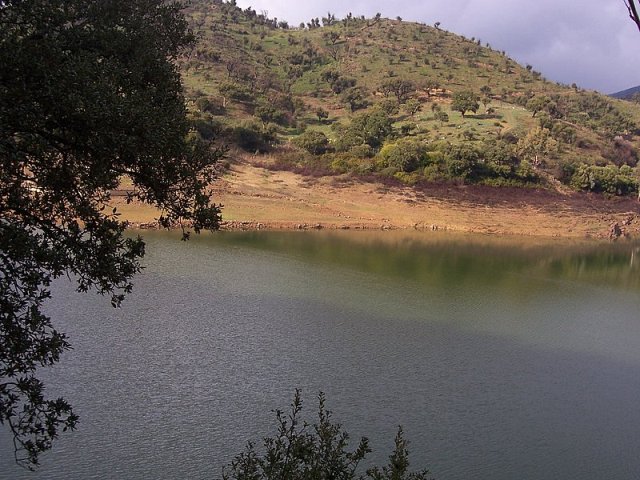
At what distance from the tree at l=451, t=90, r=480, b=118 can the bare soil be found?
17.9m

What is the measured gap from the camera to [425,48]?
326ft

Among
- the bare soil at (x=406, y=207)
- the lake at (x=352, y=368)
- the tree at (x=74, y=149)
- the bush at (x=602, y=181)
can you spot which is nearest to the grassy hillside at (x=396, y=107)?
the bush at (x=602, y=181)

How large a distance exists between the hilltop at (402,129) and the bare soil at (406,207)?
0.17 metres

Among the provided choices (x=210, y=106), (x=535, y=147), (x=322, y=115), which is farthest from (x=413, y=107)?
(x=210, y=106)

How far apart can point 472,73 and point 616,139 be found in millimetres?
25226

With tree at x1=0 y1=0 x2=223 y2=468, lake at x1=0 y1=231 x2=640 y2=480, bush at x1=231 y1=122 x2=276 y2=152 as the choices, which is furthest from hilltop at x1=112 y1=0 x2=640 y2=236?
tree at x1=0 y1=0 x2=223 y2=468

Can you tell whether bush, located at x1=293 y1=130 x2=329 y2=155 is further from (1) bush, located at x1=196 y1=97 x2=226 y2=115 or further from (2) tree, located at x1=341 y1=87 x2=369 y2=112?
(2) tree, located at x1=341 y1=87 x2=369 y2=112

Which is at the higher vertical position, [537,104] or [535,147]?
[537,104]

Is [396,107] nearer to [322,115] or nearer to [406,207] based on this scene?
[322,115]

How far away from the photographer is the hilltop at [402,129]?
50.5m

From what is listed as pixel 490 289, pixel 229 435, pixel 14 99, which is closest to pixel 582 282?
pixel 490 289

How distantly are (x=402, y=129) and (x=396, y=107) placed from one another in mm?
9646

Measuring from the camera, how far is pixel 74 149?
731 cm

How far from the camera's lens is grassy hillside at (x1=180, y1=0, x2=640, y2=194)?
55.2m
